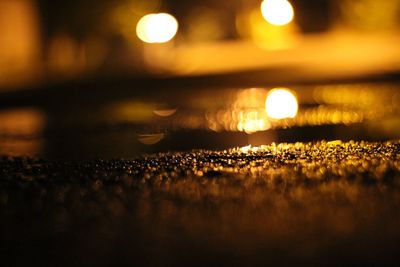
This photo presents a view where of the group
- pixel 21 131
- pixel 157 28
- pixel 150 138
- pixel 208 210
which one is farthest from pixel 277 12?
pixel 208 210

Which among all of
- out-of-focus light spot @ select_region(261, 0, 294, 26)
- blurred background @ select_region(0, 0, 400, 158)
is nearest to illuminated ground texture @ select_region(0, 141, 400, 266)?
blurred background @ select_region(0, 0, 400, 158)

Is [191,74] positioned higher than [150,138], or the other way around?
[191,74]

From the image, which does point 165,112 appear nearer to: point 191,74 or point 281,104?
point 281,104

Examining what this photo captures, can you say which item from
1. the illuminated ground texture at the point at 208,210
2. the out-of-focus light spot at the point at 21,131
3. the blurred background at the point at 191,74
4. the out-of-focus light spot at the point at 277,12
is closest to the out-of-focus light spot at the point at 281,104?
the blurred background at the point at 191,74

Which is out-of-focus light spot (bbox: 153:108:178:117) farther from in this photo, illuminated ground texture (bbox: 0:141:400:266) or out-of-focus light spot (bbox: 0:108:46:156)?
illuminated ground texture (bbox: 0:141:400:266)

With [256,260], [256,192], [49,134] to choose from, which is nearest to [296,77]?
[49,134]

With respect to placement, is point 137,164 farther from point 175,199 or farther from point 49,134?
point 49,134

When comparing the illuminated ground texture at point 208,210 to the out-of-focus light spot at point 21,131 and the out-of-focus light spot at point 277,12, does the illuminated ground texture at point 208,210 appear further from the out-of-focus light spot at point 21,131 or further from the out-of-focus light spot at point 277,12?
the out-of-focus light spot at point 277,12
